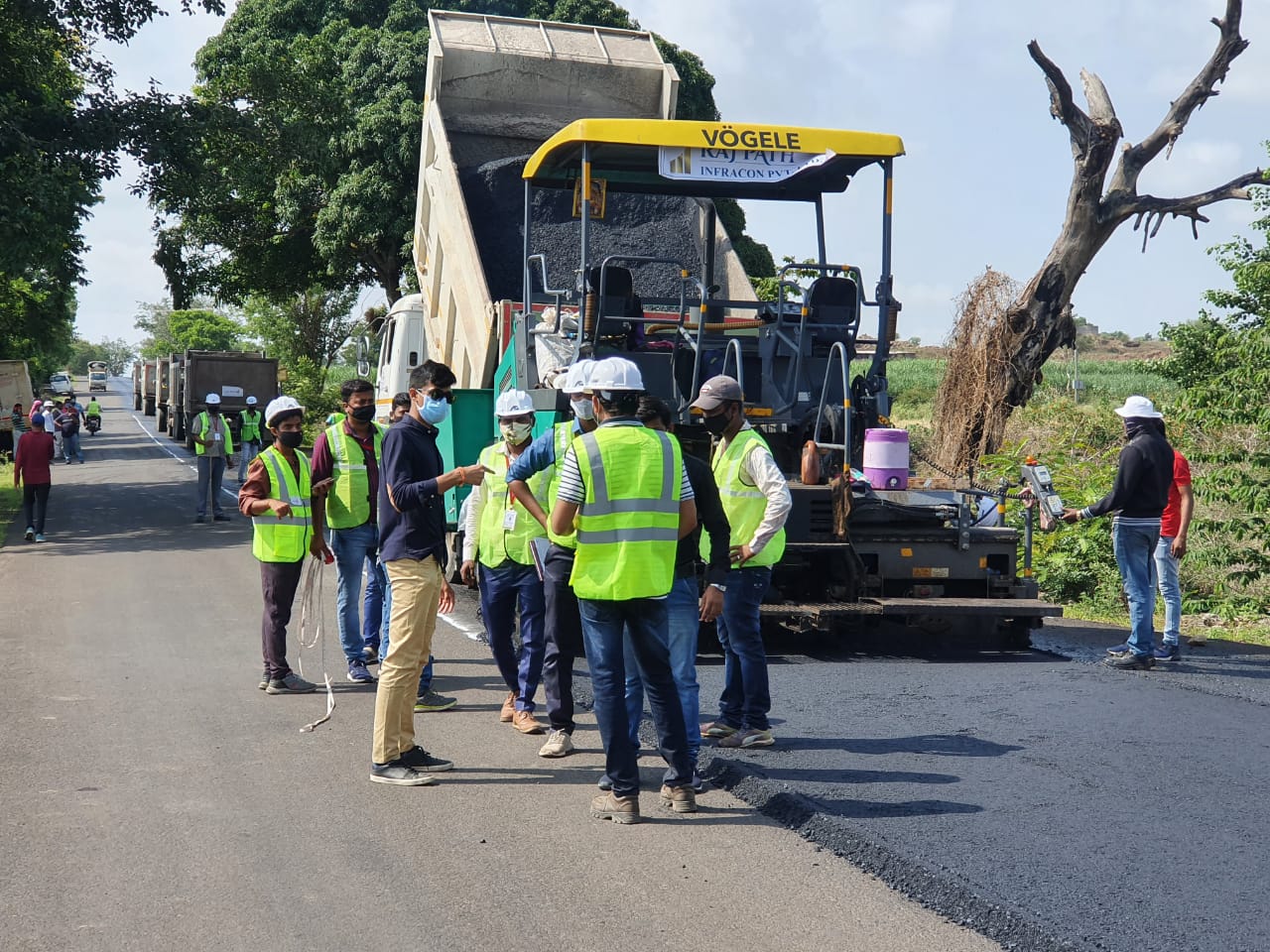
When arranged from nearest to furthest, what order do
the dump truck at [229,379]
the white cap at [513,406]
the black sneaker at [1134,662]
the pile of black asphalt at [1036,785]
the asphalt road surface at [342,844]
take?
the asphalt road surface at [342,844] < the pile of black asphalt at [1036,785] < the white cap at [513,406] < the black sneaker at [1134,662] < the dump truck at [229,379]

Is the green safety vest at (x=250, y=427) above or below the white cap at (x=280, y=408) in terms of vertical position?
below

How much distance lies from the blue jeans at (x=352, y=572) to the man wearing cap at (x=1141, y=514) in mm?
4397

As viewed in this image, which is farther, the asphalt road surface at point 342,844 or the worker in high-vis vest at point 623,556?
the worker in high-vis vest at point 623,556

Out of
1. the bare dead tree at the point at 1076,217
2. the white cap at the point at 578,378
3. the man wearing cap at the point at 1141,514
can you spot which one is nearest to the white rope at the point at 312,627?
the white cap at the point at 578,378

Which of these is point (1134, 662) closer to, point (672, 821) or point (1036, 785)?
point (1036, 785)

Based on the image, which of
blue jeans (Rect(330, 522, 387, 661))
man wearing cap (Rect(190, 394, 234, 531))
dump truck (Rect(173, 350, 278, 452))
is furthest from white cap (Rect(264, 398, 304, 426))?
dump truck (Rect(173, 350, 278, 452))

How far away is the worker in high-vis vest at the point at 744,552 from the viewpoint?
236 inches

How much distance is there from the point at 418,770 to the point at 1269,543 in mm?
7883

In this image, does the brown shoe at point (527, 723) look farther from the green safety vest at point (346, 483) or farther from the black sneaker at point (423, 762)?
the green safety vest at point (346, 483)

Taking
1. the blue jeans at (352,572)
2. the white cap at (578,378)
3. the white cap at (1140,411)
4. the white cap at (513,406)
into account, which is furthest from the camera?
the white cap at (1140,411)

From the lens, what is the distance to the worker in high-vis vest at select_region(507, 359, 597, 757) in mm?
5645

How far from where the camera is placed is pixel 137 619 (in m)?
9.79

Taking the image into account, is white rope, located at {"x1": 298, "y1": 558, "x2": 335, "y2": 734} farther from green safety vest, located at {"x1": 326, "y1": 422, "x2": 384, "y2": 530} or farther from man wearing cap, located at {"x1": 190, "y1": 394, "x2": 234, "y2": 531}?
man wearing cap, located at {"x1": 190, "y1": 394, "x2": 234, "y2": 531}

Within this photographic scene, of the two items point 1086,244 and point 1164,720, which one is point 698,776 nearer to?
point 1164,720
